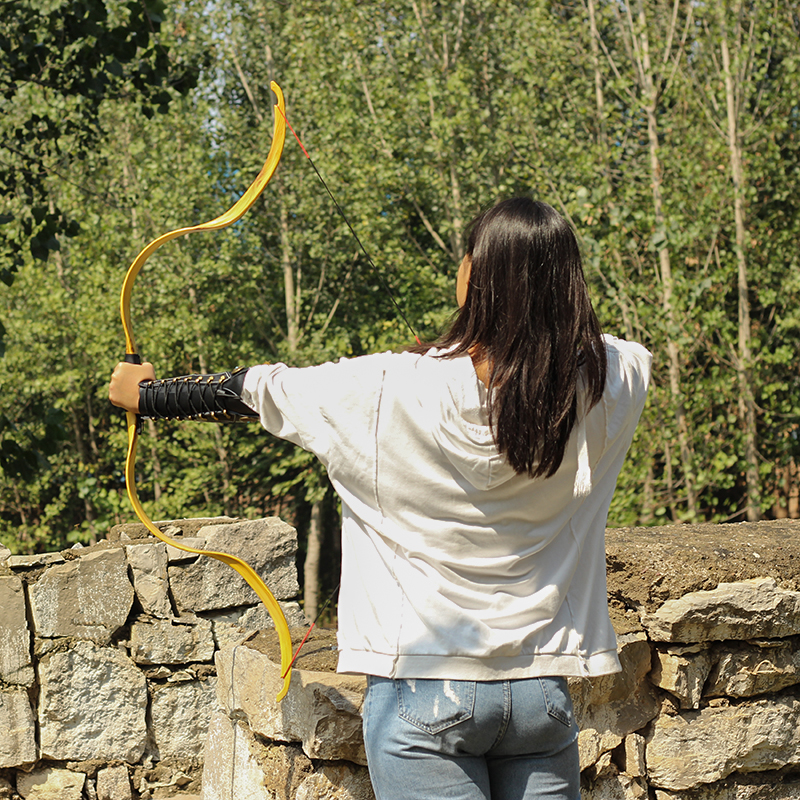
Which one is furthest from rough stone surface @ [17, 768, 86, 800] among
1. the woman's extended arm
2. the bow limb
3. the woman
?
the woman

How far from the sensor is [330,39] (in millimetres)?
11562

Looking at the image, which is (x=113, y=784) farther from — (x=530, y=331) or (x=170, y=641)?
(x=530, y=331)

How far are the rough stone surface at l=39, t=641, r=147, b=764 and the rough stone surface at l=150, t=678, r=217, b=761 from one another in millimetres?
58

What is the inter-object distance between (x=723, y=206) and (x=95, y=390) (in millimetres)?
7897

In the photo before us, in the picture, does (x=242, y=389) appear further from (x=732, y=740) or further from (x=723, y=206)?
(x=723, y=206)

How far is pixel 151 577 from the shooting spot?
154 inches

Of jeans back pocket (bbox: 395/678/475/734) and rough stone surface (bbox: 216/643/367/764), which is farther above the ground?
jeans back pocket (bbox: 395/678/475/734)

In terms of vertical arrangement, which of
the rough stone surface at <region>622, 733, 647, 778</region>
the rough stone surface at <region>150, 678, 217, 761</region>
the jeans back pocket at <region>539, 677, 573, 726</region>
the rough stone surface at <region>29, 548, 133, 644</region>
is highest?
the jeans back pocket at <region>539, 677, 573, 726</region>

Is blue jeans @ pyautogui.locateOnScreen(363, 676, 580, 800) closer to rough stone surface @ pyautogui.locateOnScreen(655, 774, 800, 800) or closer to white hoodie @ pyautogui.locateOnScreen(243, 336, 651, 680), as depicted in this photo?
white hoodie @ pyautogui.locateOnScreen(243, 336, 651, 680)

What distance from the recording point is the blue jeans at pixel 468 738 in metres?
1.22

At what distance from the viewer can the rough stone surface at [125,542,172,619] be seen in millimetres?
3895

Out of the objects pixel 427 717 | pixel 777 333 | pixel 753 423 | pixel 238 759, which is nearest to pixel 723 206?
pixel 777 333

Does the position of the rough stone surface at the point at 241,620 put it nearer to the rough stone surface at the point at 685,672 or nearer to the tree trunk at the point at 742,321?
the rough stone surface at the point at 685,672

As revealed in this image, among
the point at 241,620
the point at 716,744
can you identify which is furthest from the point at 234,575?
the point at 716,744
